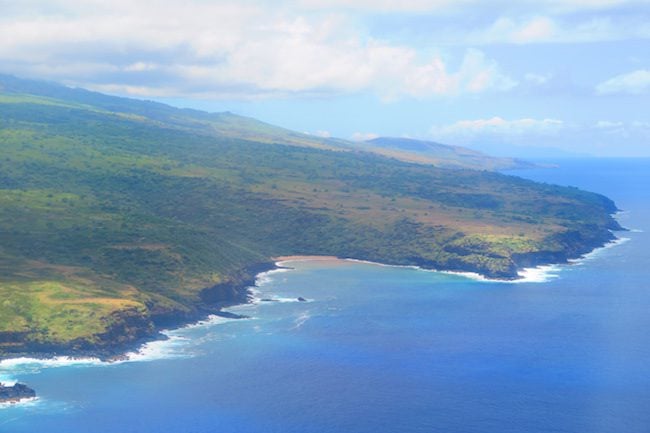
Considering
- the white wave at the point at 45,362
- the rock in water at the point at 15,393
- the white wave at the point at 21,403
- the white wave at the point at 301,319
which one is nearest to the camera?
the white wave at the point at 21,403

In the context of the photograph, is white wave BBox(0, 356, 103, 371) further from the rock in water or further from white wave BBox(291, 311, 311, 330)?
white wave BBox(291, 311, 311, 330)

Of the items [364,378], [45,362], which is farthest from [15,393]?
[364,378]

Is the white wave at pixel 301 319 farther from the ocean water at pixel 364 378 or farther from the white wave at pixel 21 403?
the white wave at pixel 21 403

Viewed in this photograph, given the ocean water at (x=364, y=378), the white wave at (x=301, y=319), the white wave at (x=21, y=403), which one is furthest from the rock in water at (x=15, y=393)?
the white wave at (x=301, y=319)

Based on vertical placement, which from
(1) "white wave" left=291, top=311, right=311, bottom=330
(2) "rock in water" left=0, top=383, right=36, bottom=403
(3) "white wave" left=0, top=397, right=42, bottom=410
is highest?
(1) "white wave" left=291, top=311, right=311, bottom=330

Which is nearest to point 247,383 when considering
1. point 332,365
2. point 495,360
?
point 332,365

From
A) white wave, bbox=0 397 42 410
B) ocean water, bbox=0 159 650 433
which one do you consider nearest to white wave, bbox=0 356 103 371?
ocean water, bbox=0 159 650 433

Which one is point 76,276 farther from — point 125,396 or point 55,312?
point 125,396
